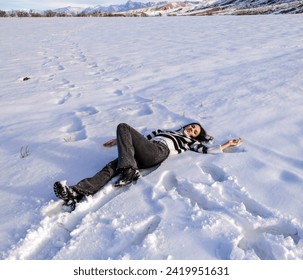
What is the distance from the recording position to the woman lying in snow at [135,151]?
135 inches

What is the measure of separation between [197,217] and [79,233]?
3.37ft

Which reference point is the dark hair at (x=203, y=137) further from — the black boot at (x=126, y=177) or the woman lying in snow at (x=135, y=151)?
the black boot at (x=126, y=177)

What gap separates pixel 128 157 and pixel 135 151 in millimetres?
217

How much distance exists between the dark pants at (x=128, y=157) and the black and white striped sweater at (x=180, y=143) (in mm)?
145

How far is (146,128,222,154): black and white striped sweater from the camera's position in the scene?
424cm

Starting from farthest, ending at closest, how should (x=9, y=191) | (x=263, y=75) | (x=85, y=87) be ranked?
(x=85, y=87) → (x=263, y=75) → (x=9, y=191)

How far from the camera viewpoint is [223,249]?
2.75m

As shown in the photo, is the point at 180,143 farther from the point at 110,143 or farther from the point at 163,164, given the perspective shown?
the point at 110,143

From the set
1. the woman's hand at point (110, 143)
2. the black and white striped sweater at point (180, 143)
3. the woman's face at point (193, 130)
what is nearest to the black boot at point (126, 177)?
the black and white striped sweater at point (180, 143)

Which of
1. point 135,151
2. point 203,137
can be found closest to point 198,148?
point 203,137
